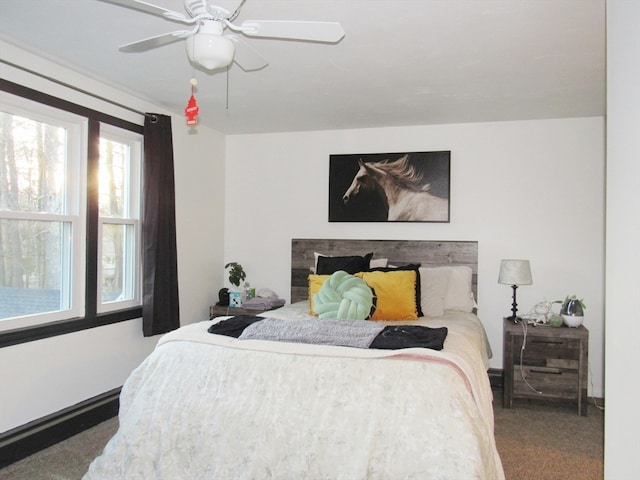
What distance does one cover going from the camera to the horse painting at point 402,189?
4.26 metres

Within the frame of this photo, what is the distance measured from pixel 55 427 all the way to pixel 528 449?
2.94 meters

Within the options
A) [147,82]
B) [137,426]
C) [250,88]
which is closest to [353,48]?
[250,88]

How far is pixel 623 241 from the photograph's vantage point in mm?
1458

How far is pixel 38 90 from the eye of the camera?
2879 millimetres

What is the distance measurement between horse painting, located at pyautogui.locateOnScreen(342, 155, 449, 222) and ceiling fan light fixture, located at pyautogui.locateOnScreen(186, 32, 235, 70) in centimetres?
265

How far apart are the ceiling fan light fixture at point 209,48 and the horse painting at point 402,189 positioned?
104 inches

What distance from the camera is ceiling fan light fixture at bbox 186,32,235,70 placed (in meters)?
1.85

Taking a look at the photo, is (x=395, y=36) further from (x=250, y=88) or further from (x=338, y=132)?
(x=338, y=132)

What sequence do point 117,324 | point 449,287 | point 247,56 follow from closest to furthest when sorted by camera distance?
1. point 247,56
2. point 117,324
3. point 449,287

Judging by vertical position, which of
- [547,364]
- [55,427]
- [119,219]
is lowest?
[55,427]

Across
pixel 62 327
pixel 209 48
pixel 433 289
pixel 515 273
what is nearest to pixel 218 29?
pixel 209 48

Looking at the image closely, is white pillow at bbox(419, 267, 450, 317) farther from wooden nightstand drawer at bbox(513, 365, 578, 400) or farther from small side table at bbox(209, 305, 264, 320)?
small side table at bbox(209, 305, 264, 320)

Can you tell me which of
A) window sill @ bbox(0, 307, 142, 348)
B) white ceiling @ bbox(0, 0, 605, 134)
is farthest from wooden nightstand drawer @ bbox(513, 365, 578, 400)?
window sill @ bbox(0, 307, 142, 348)

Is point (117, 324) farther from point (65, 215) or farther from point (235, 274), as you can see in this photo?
point (235, 274)
